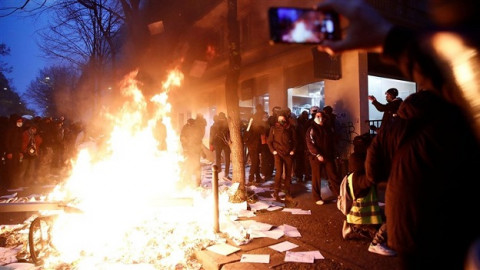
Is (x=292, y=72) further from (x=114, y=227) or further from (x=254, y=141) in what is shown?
(x=114, y=227)

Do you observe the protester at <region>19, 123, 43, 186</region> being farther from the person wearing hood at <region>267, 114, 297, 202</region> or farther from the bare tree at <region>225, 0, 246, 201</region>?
the person wearing hood at <region>267, 114, 297, 202</region>

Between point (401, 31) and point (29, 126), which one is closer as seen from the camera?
point (401, 31)

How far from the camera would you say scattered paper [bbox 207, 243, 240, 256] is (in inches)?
184

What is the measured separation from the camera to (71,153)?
49.2 ft

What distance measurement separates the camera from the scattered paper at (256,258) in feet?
14.4

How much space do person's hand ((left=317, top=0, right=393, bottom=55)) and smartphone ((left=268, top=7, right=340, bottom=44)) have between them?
76 mm

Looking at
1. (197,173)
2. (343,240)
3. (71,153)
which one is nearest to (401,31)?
(343,240)

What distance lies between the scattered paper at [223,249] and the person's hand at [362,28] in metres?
3.96

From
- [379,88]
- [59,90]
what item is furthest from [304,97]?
[59,90]

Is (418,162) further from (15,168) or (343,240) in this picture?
(15,168)

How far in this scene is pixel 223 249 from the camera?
4785 mm

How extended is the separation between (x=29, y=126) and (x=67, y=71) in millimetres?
49795

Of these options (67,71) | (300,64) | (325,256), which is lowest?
(325,256)

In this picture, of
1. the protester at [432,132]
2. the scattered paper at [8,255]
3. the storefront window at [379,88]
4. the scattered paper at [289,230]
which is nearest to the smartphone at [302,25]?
the protester at [432,132]
